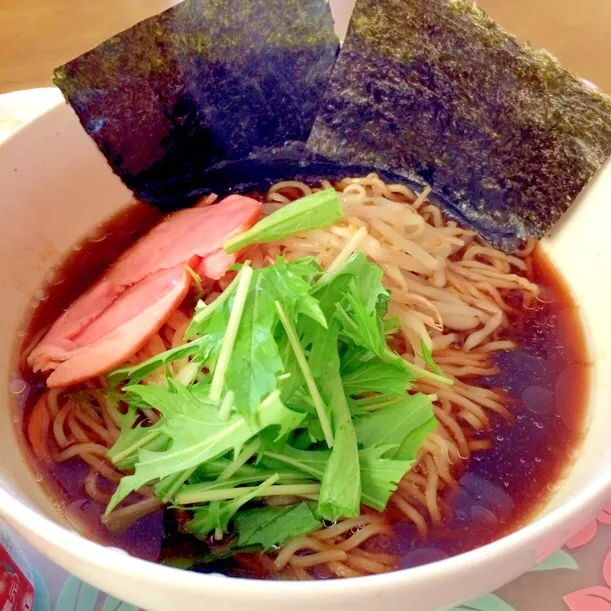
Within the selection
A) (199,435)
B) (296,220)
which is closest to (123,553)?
(199,435)

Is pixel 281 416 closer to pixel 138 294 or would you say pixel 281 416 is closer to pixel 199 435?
pixel 199 435

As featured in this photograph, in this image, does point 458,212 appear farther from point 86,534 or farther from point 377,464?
point 86,534

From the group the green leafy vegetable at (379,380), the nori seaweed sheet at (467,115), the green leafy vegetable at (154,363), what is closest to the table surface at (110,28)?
the nori seaweed sheet at (467,115)

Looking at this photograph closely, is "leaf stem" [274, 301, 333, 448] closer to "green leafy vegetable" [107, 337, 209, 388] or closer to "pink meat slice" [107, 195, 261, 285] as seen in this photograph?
"green leafy vegetable" [107, 337, 209, 388]

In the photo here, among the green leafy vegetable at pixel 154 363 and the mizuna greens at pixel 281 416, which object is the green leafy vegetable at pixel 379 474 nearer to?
the mizuna greens at pixel 281 416

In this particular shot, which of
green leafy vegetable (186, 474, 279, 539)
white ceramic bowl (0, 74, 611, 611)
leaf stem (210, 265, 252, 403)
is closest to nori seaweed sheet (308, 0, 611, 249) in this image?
white ceramic bowl (0, 74, 611, 611)

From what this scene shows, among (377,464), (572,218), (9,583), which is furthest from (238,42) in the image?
(9,583)
